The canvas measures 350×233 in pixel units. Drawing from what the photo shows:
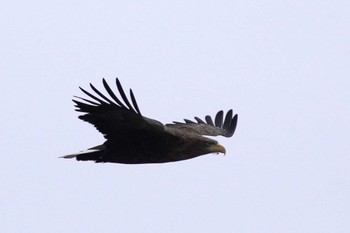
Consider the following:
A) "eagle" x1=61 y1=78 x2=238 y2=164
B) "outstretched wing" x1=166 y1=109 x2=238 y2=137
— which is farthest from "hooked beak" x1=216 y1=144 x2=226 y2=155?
"outstretched wing" x1=166 y1=109 x2=238 y2=137

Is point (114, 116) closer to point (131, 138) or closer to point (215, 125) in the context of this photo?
point (131, 138)

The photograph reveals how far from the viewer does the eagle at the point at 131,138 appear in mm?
14086

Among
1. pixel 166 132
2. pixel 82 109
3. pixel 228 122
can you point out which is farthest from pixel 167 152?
pixel 228 122

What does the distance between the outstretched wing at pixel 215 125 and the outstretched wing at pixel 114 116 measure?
2.70 metres

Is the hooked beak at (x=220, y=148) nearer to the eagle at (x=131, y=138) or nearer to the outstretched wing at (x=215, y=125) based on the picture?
the eagle at (x=131, y=138)

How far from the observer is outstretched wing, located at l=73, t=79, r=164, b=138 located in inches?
550

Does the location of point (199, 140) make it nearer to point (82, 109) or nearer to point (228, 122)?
point (82, 109)

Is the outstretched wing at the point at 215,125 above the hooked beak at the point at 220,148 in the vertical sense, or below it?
above

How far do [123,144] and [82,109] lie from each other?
0.77 meters

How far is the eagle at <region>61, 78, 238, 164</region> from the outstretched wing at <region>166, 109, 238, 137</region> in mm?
2096

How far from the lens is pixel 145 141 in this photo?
14.4 m

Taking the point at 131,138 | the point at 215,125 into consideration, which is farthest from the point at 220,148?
the point at 215,125

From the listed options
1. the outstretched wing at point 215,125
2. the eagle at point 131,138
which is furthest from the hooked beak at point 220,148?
the outstretched wing at point 215,125

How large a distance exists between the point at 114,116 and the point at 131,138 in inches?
17.9
